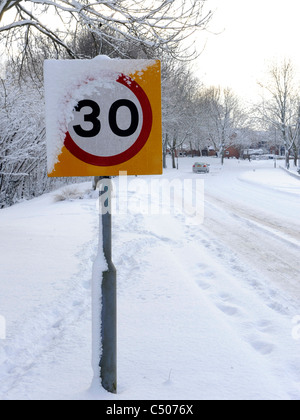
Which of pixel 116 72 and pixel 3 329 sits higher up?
pixel 116 72

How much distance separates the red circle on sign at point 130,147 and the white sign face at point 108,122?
0.06 feet

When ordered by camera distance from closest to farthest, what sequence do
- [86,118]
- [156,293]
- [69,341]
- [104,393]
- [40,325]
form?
[86,118], [104,393], [69,341], [40,325], [156,293]

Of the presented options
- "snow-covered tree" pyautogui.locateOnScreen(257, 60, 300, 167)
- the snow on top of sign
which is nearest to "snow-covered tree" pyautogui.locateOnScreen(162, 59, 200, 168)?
"snow-covered tree" pyautogui.locateOnScreen(257, 60, 300, 167)

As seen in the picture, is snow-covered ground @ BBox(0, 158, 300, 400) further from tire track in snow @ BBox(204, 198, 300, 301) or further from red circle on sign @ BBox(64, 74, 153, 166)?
red circle on sign @ BBox(64, 74, 153, 166)

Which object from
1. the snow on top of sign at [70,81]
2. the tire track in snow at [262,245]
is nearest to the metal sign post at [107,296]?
the snow on top of sign at [70,81]

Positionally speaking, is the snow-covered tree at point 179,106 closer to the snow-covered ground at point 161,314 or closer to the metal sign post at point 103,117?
the snow-covered ground at point 161,314

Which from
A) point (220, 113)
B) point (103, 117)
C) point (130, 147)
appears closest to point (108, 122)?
point (103, 117)

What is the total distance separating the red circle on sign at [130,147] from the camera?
2.42 meters

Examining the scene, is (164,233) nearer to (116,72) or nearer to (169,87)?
(116,72)

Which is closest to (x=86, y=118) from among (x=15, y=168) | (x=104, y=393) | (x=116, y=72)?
(x=116, y=72)

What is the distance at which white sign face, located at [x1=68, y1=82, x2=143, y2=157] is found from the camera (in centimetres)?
243

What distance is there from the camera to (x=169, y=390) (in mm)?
2770

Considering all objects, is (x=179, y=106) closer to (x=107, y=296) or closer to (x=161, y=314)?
(x=161, y=314)
